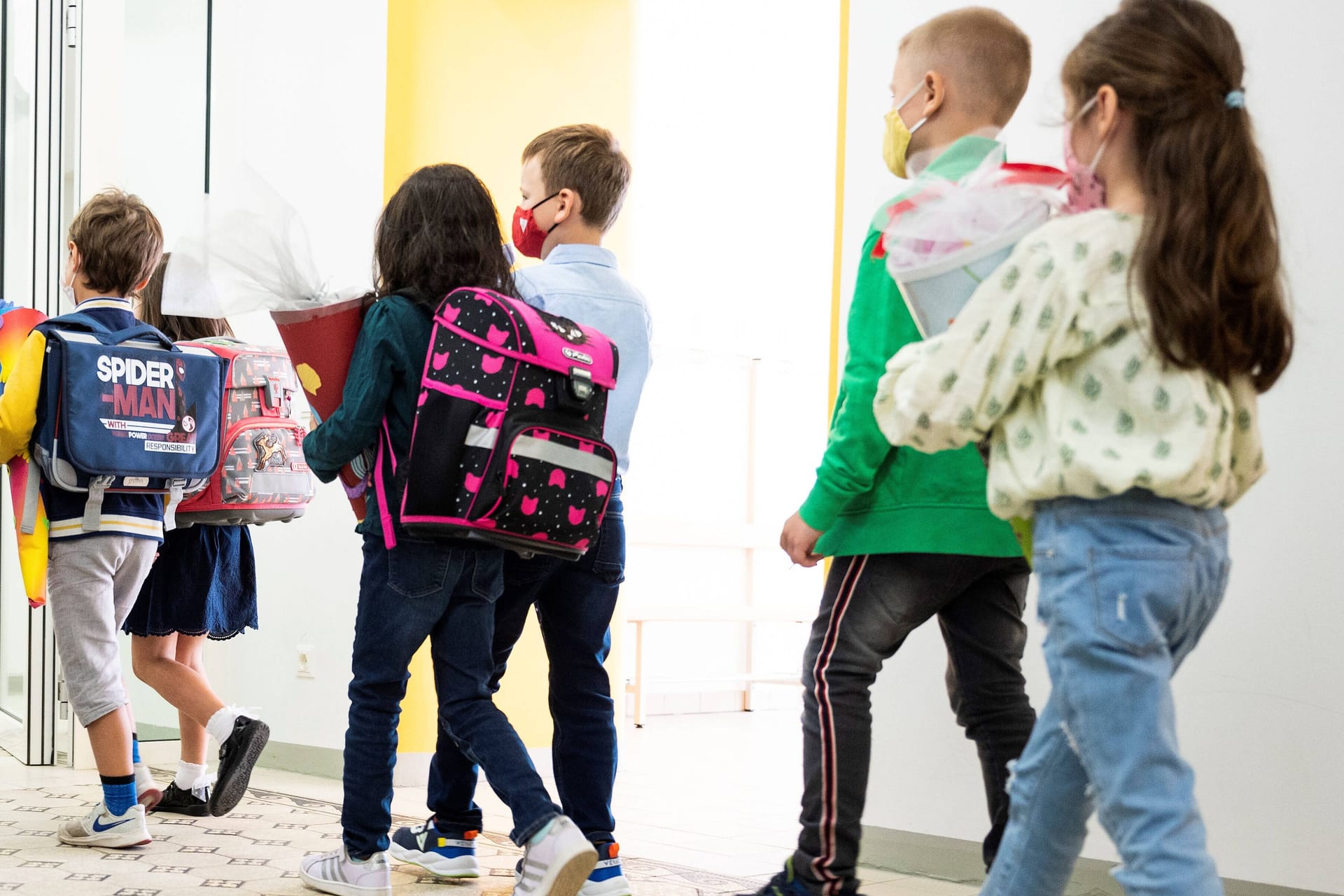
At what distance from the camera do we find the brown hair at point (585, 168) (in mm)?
2365

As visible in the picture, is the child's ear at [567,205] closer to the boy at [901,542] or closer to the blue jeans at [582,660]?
the blue jeans at [582,660]

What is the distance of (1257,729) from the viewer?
2227mm

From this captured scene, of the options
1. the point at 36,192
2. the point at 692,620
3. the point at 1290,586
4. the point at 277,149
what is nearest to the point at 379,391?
the point at 1290,586

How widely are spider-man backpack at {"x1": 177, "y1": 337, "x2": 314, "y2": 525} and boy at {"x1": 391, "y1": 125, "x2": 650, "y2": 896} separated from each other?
2.75ft

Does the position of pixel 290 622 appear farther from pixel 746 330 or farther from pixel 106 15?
pixel 746 330

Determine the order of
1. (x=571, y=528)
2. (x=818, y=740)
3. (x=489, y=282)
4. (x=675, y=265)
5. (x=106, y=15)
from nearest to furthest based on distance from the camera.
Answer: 1. (x=818, y=740)
2. (x=571, y=528)
3. (x=489, y=282)
4. (x=106, y=15)
5. (x=675, y=265)

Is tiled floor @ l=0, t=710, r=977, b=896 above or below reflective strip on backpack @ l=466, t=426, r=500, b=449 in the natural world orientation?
below

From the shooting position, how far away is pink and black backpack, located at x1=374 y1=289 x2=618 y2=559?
2.01 m

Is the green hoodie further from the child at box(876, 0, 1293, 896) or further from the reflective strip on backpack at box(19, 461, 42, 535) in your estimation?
the reflective strip on backpack at box(19, 461, 42, 535)

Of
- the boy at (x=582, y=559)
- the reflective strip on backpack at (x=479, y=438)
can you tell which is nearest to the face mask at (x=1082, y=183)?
the reflective strip on backpack at (x=479, y=438)

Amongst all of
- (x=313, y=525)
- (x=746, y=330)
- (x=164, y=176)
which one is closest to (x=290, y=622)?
(x=313, y=525)

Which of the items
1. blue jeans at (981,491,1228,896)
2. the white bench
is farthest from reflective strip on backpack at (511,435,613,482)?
the white bench

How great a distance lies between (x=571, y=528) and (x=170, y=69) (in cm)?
281

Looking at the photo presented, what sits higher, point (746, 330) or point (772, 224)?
point (772, 224)
